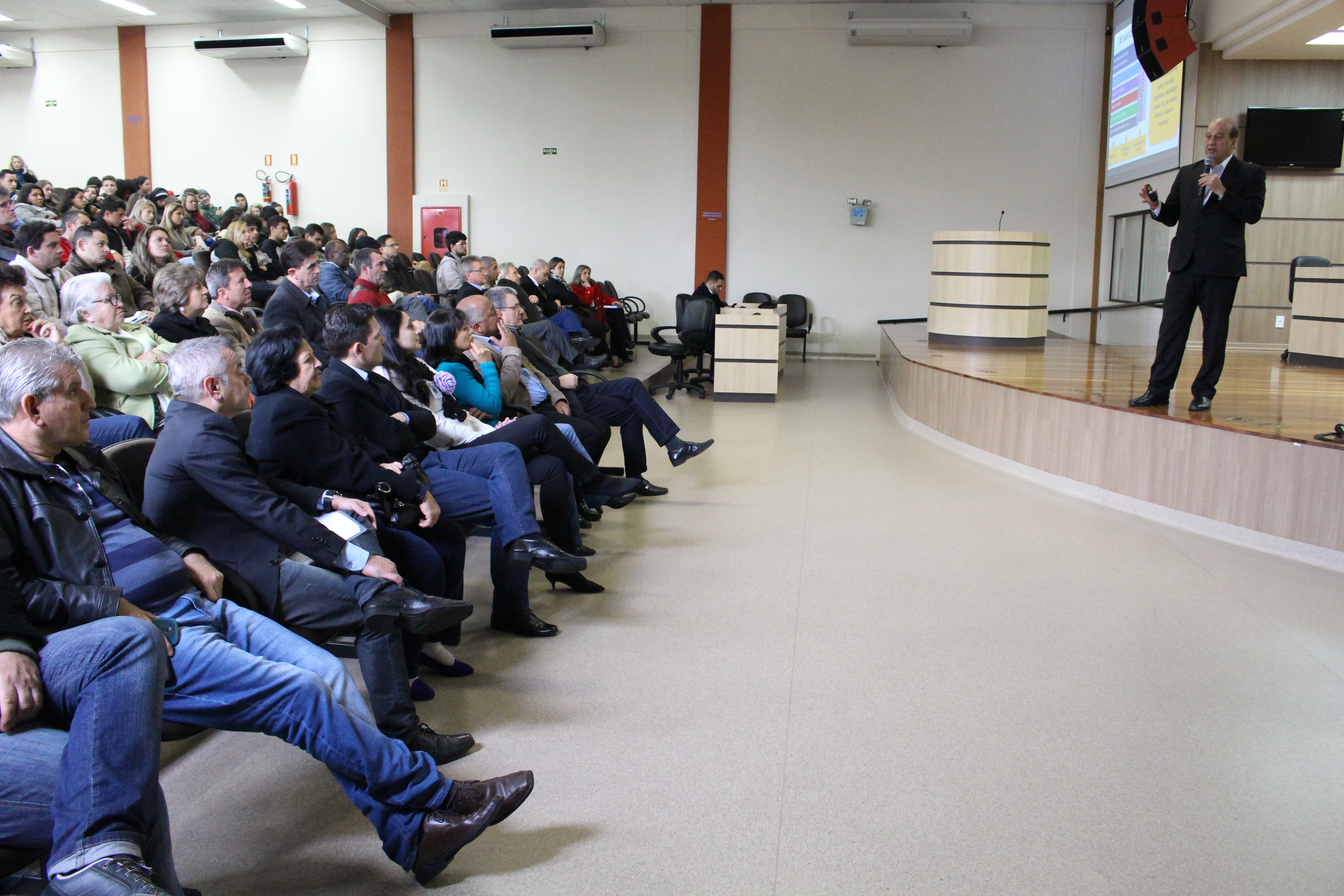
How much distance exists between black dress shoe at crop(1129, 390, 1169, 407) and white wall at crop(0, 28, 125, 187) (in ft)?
47.4

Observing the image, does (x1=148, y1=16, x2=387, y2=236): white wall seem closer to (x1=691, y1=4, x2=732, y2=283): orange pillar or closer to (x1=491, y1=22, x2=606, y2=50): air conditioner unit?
(x1=491, y1=22, x2=606, y2=50): air conditioner unit

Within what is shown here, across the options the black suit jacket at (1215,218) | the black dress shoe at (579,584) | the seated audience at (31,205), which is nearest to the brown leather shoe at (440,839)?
the black dress shoe at (579,584)

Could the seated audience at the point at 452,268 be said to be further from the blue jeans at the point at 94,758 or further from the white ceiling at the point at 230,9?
the blue jeans at the point at 94,758

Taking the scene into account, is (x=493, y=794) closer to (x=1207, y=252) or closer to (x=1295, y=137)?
(x=1207, y=252)

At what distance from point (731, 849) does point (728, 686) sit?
823mm

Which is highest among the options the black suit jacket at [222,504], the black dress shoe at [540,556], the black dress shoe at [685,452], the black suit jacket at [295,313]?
the black suit jacket at [295,313]

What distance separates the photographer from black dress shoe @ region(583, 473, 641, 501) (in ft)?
14.0

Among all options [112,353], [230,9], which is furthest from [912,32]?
[112,353]

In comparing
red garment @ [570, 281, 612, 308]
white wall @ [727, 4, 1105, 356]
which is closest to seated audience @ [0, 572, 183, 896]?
red garment @ [570, 281, 612, 308]

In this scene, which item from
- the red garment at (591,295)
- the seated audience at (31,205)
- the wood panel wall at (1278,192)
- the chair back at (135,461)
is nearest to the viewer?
the chair back at (135,461)

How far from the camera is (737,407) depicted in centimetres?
868

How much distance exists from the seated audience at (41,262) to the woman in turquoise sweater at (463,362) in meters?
1.96

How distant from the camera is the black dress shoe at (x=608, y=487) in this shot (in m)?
4.27

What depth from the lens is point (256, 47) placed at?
13172 millimetres
